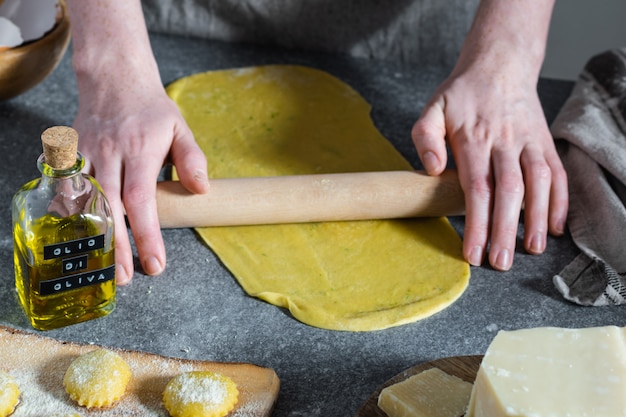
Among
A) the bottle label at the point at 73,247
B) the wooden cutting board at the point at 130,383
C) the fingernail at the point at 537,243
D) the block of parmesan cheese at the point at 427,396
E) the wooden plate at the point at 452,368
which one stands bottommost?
the wooden cutting board at the point at 130,383

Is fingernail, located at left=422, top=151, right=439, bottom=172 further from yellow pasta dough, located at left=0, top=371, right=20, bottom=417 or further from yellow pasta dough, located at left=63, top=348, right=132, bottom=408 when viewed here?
yellow pasta dough, located at left=0, top=371, right=20, bottom=417

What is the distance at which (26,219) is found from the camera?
1122 millimetres

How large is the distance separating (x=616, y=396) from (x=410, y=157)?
793mm

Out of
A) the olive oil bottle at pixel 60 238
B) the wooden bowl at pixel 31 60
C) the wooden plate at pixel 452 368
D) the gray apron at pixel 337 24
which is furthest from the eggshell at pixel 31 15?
the wooden plate at pixel 452 368

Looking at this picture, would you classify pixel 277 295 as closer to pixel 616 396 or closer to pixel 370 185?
pixel 370 185

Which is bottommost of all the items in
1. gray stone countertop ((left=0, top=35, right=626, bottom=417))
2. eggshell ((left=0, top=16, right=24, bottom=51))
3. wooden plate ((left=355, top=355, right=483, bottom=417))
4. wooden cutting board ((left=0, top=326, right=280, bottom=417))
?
gray stone countertop ((left=0, top=35, right=626, bottom=417))

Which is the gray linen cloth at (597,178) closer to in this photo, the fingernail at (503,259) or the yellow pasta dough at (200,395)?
the fingernail at (503,259)

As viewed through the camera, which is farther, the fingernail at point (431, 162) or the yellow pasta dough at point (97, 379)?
the fingernail at point (431, 162)

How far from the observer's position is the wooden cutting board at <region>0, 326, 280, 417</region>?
1.03 metres

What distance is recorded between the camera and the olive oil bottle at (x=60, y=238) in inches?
44.1

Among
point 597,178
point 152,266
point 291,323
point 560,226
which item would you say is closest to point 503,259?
point 560,226

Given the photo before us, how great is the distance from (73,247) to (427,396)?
0.50 m

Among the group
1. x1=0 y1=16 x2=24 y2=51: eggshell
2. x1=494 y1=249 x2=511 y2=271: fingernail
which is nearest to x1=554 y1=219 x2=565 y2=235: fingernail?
x1=494 y1=249 x2=511 y2=271: fingernail

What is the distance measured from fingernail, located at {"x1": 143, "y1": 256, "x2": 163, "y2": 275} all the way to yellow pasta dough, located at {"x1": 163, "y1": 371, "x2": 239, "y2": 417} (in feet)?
0.92
